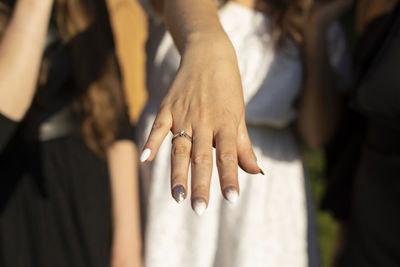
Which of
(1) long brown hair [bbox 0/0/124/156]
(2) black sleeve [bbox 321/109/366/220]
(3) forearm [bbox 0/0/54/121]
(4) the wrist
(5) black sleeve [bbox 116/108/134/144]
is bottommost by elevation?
(2) black sleeve [bbox 321/109/366/220]

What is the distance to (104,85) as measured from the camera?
1.21m

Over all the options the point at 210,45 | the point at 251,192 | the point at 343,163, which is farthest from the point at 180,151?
the point at 343,163

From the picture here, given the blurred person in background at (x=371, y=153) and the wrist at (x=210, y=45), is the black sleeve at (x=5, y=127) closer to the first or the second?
the wrist at (x=210, y=45)

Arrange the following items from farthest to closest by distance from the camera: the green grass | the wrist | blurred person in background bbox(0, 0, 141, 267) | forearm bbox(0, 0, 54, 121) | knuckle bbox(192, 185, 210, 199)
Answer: the green grass
blurred person in background bbox(0, 0, 141, 267)
forearm bbox(0, 0, 54, 121)
the wrist
knuckle bbox(192, 185, 210, 199)

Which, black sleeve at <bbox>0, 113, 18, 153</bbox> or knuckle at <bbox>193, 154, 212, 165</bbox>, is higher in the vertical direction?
knuckle at <bbox>193, 154, 212, 165</bbox>

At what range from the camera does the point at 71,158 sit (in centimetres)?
119

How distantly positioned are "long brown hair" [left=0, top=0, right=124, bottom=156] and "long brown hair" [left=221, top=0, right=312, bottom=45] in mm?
351

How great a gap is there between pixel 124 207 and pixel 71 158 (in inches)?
8.4

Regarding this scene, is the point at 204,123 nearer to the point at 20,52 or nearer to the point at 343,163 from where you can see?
the point at 20,52

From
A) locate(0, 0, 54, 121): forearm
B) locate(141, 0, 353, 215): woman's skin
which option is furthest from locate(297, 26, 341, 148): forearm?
locate(0, 0, 54, 121): forearm

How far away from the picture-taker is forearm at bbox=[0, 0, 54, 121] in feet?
3.10

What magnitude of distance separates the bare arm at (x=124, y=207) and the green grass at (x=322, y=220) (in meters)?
1.20

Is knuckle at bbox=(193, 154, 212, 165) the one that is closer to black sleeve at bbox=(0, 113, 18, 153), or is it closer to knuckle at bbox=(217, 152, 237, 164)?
knuckle at bbox=(217, 152, 237, 164)

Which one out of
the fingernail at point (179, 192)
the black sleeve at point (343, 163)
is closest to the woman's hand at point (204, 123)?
the fingernail at point (179, 192)
